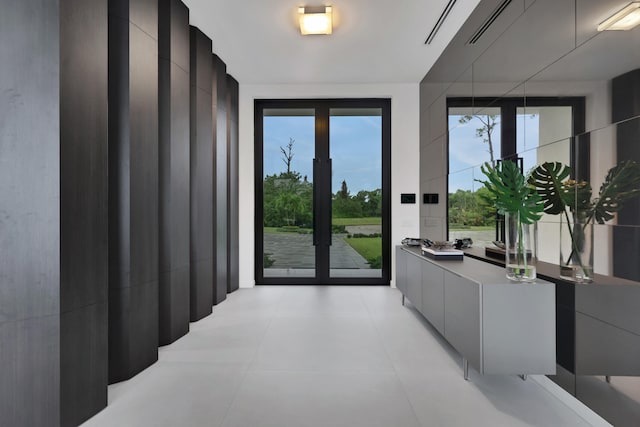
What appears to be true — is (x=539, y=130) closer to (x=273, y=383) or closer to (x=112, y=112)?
(x=273, y=383)

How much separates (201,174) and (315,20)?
2.04 meters

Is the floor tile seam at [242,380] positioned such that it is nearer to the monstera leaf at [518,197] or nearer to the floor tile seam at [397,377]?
the floor tile seam at [397,377]

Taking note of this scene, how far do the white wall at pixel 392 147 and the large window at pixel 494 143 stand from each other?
113 centimetres

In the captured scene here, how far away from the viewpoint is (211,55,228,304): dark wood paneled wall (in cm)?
435

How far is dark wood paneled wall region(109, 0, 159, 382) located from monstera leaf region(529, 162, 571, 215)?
2.85 metres

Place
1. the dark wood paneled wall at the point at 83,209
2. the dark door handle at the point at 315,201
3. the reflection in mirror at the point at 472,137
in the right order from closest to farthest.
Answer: the dark wood paneled wall at the point at 83,209 → the reflection in mirror at the point at 472,137 → the dark door handle at the point at 315,201

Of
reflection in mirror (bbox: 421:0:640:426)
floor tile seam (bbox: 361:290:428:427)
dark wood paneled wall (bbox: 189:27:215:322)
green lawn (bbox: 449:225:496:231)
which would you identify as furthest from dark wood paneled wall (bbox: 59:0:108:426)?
green lawn (bbox: 449:225:496:231)

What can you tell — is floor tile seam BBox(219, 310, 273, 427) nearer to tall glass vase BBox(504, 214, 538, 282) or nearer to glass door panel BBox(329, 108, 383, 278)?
tall glass vase BBox(504, 214, 538, 282)

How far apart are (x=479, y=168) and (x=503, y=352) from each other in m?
1.87

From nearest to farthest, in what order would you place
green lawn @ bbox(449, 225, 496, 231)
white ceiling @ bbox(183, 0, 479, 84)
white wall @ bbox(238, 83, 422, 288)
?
1. green lawn @ bbox(449, 225, 496, 231)
2. white ceiling @ bbox(183, 0, 479, 84)
3. white wall @ bbox(238, 83, 422, 288)

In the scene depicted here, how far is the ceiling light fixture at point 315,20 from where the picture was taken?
3.45 m

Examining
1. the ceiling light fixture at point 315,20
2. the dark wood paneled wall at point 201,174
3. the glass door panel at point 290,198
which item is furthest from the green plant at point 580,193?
the glass door panel at point 290,198

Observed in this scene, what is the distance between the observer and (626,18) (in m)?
1.68

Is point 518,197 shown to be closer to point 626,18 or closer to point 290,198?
point 626,18
